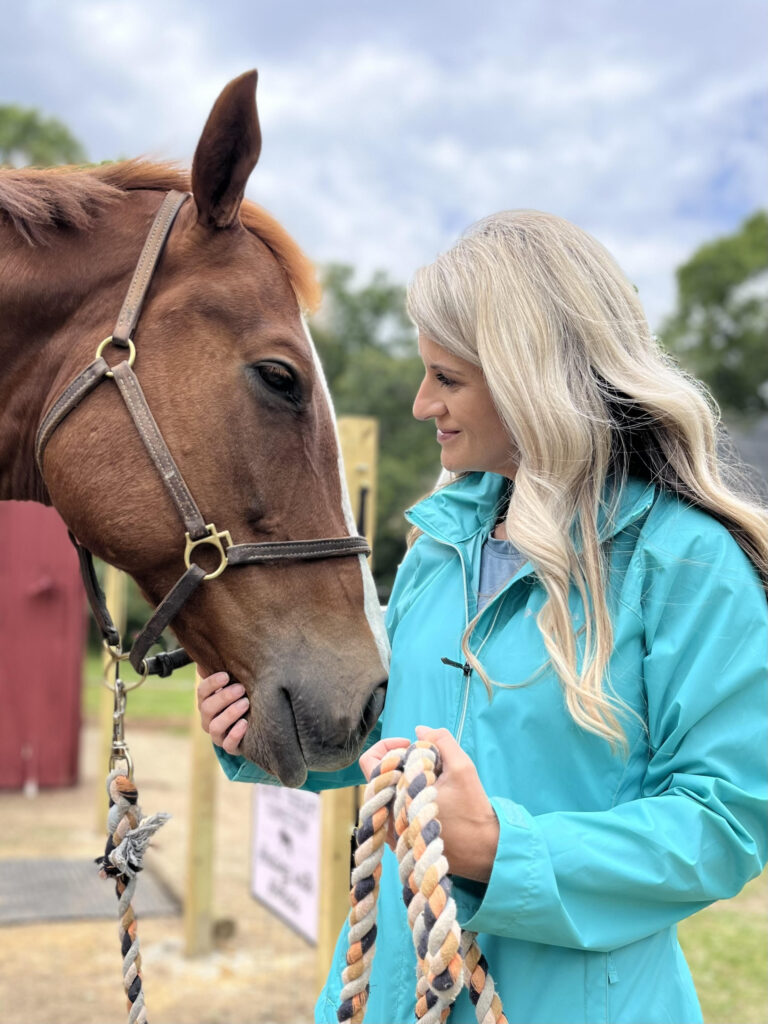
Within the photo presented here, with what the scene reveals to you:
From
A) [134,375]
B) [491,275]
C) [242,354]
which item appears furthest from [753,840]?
[134,375]

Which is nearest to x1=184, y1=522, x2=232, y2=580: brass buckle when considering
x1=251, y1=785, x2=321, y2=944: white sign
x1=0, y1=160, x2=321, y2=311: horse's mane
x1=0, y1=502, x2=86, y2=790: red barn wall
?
x1=0, y1=160, x2=321, y2=311: horse's mane

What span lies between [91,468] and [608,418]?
38.6 inches

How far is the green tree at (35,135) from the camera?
27766mm

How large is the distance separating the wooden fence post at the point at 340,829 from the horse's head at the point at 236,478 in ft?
5.61

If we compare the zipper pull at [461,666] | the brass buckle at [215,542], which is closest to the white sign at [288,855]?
the brass buckle at [215,542]

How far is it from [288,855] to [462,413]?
3239mm

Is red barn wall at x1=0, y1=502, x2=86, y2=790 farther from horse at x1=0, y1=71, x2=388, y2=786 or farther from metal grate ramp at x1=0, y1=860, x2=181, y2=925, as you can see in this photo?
horse at x1=0, y1=71, x2=388, y2=786

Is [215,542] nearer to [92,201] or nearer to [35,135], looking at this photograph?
[92,201]

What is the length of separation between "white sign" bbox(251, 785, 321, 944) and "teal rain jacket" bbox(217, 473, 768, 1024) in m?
2.50

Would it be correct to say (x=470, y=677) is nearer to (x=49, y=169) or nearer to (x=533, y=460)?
(x=533, y=460)

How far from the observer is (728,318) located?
115 feet

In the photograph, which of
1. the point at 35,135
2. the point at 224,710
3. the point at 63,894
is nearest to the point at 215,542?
the point at 224,710

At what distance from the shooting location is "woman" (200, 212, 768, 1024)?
119cm

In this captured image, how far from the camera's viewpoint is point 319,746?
5.19 feet
